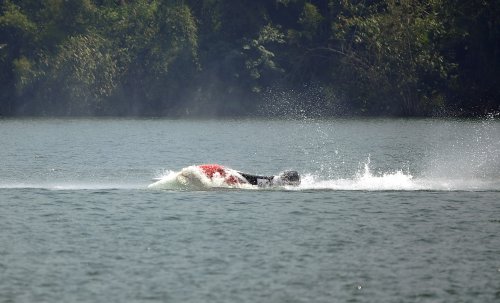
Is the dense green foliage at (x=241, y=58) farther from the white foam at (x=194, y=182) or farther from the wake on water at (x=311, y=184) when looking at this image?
the white foam at (x=194, y=182)

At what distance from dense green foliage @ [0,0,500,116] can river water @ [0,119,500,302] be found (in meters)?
47.7

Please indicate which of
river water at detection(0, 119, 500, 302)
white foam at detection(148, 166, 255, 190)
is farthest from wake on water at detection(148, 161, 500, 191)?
river water at detection(0, 119, 500, 302)

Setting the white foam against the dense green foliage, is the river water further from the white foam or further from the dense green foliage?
the dense green foliage

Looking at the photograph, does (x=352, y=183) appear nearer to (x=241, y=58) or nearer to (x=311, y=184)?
(x=311, y=184)

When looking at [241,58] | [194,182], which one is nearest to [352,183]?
[194,182]

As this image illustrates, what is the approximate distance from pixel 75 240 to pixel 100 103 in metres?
94.2

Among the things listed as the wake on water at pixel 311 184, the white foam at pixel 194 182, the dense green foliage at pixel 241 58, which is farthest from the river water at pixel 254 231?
the dense green foliage at pixel 241 58

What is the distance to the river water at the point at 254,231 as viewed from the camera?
26297 mm

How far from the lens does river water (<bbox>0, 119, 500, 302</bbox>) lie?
1035 inches

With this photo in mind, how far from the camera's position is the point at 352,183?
46.2 meters

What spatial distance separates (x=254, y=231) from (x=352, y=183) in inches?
498

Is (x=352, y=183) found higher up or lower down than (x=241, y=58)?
lower down

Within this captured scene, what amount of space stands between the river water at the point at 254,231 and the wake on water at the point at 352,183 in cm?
13

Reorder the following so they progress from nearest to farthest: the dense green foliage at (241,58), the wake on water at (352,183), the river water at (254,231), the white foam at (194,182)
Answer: the river water at (254,231)
the white foam at (194,182)
the wake on water at (352,183)
the dense green foliage at (241,58)
